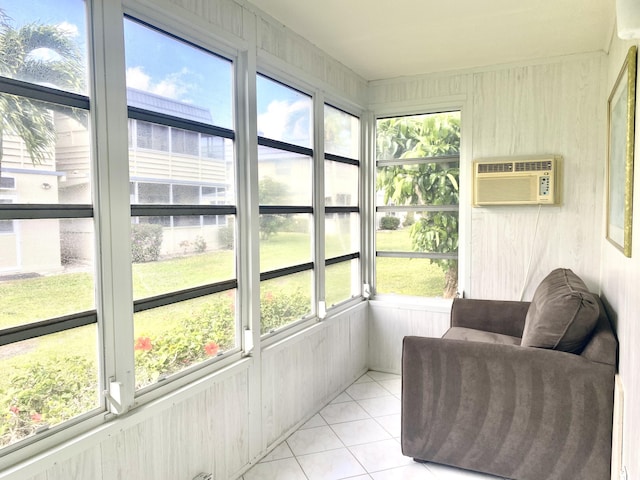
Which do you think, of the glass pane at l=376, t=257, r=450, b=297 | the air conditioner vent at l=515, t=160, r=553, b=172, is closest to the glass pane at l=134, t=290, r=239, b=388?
the glass pane at l=376, t=257, r=450, b=297

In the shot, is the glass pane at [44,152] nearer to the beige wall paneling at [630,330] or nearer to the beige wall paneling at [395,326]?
the beige wall paneling at [630,330]

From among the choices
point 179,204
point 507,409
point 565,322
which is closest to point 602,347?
point 565,322

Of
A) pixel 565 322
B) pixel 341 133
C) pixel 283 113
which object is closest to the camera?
pixel 565 322

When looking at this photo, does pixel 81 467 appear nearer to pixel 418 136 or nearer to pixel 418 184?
pixel 418 184

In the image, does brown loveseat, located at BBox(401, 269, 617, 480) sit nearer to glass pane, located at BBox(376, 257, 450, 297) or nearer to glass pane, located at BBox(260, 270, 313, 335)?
glass pane, located at BBox(260, 270, 313, 335)

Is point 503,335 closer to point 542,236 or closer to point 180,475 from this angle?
point 542,236

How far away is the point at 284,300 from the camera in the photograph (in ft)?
9.65

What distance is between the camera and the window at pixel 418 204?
3.83 m

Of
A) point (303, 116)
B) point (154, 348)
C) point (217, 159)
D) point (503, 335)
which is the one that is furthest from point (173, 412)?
point (503, 335)

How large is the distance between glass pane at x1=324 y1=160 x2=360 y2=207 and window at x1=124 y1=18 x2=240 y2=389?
122cm

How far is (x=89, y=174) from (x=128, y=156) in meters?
0.18

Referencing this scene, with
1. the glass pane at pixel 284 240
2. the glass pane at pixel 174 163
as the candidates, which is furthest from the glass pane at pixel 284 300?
the glass pane at pixel 174 163

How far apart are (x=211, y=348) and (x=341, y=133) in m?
2.12

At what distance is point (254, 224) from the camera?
251 centimetres
